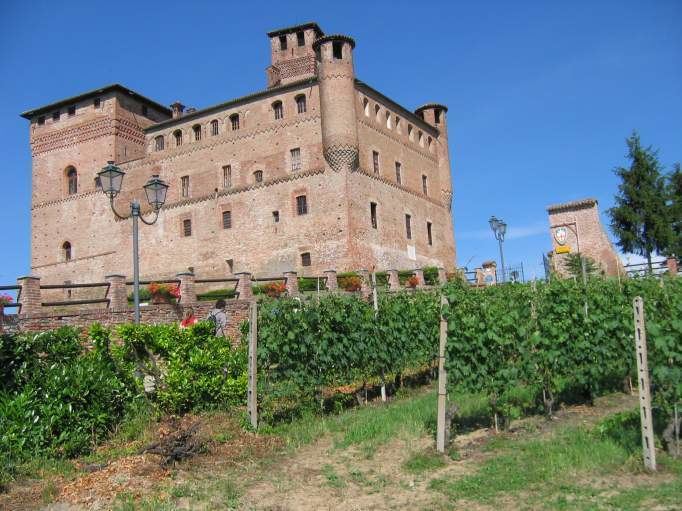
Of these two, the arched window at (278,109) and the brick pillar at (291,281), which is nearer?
the brick pillar at (291,281)

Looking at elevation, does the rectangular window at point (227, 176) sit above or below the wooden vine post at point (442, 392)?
above

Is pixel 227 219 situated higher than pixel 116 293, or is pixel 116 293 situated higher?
pixel 227 219

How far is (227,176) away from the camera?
35156 millimetres

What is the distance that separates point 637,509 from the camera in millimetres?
5223

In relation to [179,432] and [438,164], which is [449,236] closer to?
[438,164]

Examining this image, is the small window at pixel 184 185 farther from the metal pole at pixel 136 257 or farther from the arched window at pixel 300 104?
the metal pole at pixel 136 257

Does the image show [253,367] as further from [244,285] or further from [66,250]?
[66,250]

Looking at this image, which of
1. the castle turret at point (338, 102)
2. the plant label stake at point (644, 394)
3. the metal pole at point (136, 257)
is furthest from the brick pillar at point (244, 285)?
the castle turret at point (338, 102)

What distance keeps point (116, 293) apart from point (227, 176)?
19353 mm

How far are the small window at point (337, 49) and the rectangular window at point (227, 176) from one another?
818 cm

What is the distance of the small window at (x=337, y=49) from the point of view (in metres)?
31.7

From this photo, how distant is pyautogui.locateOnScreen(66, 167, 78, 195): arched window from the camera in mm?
39312

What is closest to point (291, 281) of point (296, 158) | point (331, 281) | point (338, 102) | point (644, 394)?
point (331, 281)

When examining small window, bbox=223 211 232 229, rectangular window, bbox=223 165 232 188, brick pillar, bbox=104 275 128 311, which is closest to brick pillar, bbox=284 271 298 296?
brick pillar, bbox=104 275 128 311
